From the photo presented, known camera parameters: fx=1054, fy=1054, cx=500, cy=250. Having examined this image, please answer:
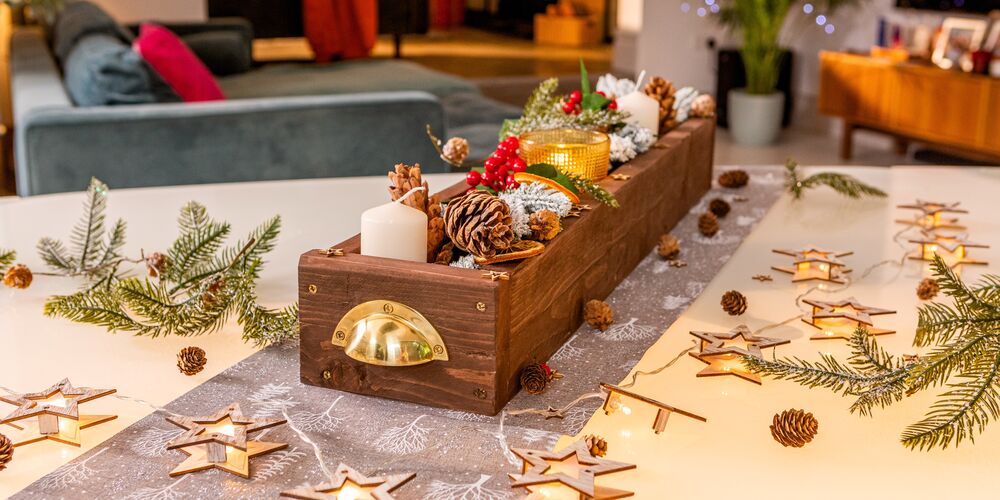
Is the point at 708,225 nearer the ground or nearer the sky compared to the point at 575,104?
A: nearer the ground

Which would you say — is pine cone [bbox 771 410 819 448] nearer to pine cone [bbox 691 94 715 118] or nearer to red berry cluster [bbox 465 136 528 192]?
red berry cluster [bbox 465 136 528 192]

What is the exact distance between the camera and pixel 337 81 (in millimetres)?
5066

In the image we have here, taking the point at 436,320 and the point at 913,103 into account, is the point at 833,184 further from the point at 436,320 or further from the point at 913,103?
the point at 913,103

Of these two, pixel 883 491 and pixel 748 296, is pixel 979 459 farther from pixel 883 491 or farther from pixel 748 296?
pixel 748 296

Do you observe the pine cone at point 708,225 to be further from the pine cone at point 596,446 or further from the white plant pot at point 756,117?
the white plant pot at point 756,117

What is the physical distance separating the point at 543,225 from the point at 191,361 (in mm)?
378

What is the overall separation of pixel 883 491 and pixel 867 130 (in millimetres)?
5182

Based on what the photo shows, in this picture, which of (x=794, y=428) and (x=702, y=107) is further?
(x=702, y=107)

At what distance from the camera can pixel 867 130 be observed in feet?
18.6

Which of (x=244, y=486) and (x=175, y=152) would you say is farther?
(x=175, y=152)

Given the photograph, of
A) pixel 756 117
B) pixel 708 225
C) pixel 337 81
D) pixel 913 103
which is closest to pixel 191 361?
pixel 708 225

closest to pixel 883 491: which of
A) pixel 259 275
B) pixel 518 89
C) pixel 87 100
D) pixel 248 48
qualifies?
pixel 259 275

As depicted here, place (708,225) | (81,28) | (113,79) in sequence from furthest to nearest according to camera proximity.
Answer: (81,28), (113,79), (708,225)

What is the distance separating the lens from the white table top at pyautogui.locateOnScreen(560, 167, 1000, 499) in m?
0.84
